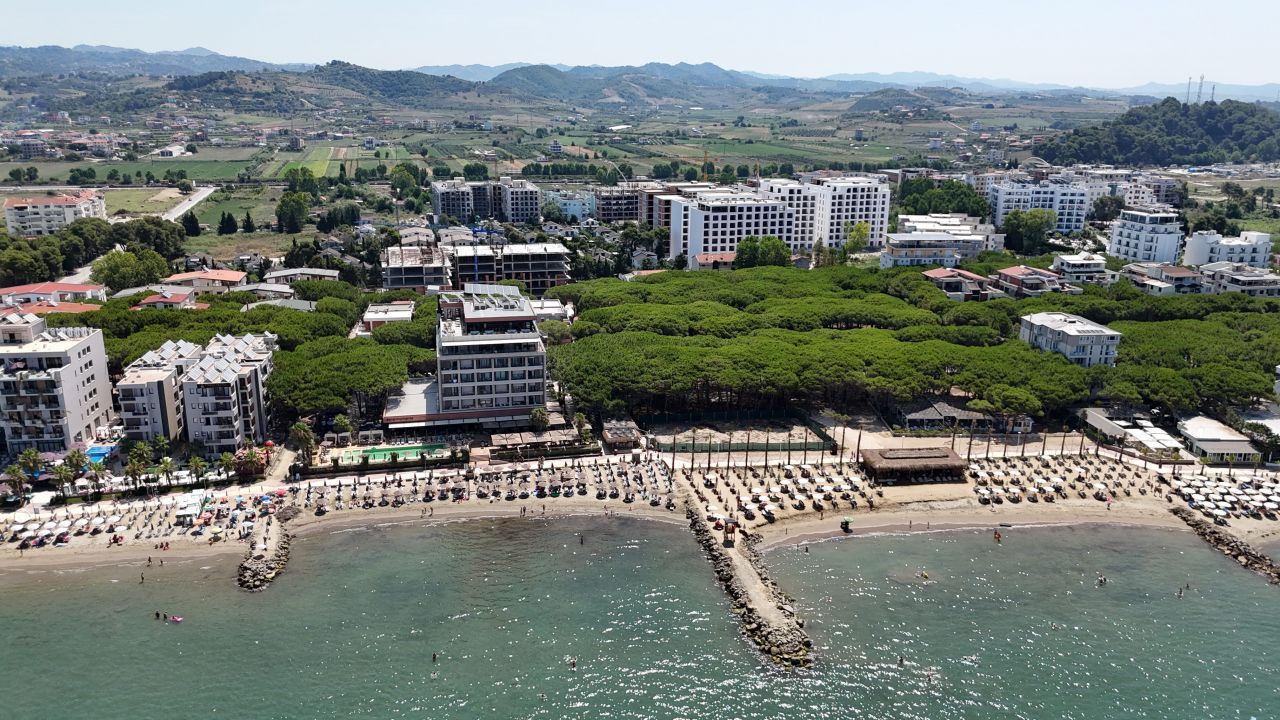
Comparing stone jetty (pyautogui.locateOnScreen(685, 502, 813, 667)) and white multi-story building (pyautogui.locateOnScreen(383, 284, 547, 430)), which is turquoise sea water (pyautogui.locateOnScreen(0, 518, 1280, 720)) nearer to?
stone jetty (pyautogui.locateOnScreen(685, 502, 813, 667))

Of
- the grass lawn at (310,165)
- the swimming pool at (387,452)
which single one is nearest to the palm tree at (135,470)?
the swimming pool at (387,452)

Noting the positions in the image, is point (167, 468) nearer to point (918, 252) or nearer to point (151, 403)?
point (151, 403)

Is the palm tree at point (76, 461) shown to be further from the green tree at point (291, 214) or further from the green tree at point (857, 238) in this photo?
the green tree at point (291, 214)

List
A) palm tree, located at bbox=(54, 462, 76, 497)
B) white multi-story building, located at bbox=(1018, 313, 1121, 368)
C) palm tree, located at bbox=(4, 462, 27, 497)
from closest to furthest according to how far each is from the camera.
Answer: palm tree, located at bbox=(54, 462, 76, 497)
palm tree, located at bbox=(4, 462, 27, 497)
white multi-story building, located at bbox=(1018, 313, 1121, 368)

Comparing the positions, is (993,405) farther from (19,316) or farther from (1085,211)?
(1085,211)

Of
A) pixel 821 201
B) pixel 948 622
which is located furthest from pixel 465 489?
pixel 821 201

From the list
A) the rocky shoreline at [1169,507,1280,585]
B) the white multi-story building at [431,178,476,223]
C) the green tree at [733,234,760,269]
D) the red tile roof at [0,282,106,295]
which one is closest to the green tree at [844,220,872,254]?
the green tree at [733,234,760,269]
